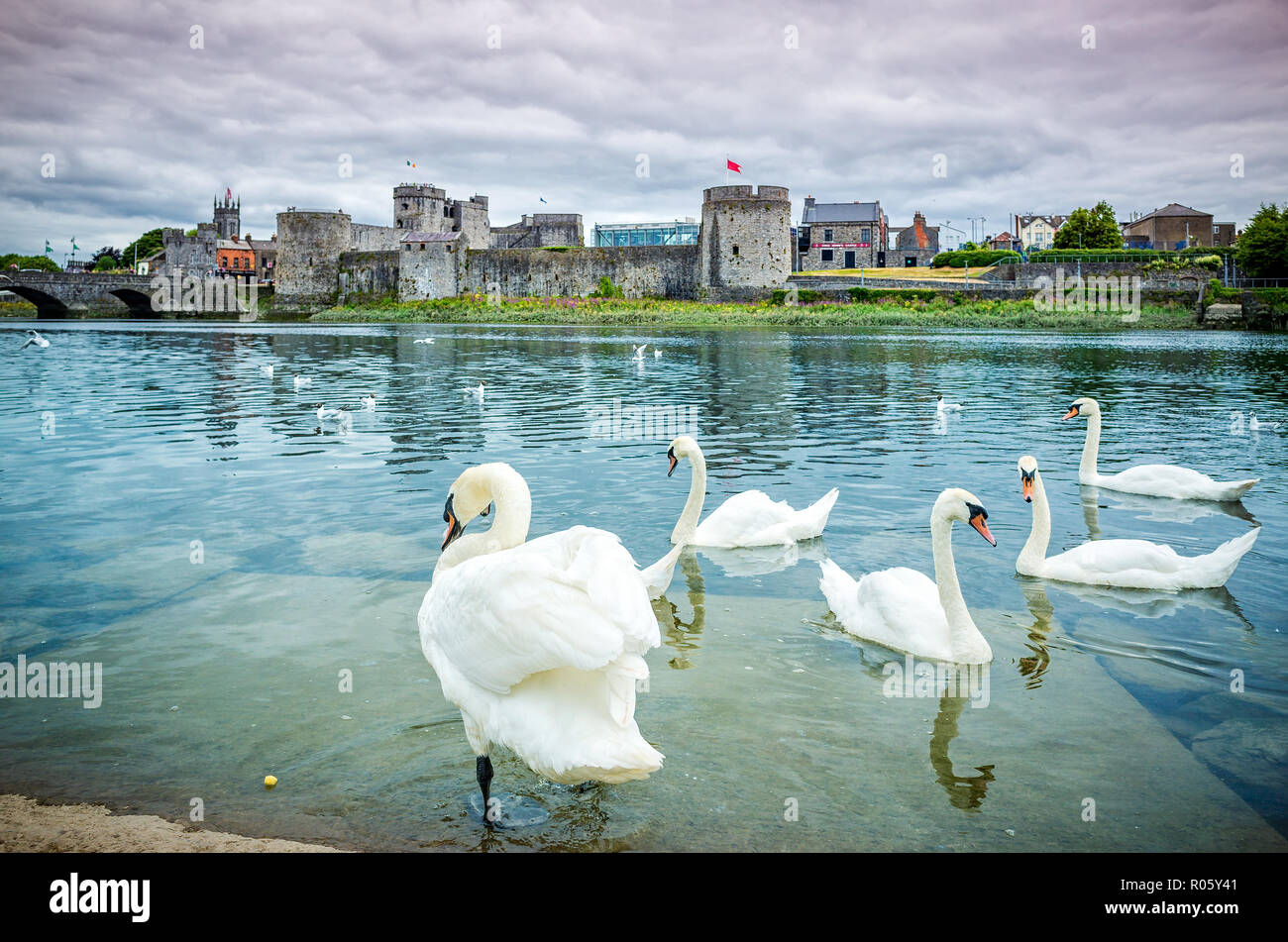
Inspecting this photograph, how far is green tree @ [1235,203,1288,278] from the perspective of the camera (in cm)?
5578

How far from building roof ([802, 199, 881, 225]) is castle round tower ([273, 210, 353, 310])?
140 ft

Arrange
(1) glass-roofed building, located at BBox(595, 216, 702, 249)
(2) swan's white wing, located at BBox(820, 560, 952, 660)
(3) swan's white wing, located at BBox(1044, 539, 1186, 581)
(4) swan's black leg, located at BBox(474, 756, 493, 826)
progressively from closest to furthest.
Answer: (4) swan's black leg, located at BBox(474, 756, 493, 826)
(2) swan's white wing, located at BBox(820, 560, 952, 660)
(3) swan's white wing, located at BBox(1044, 539, 1186, 581)
(1) glass-roofed building, located at BBox(595, 216, 702, 249)

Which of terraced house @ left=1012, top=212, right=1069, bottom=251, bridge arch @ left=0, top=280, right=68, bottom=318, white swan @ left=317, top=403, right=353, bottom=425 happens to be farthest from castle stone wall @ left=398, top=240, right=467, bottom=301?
terraced house @ left=1012, top=212, right=1069, bottom=251

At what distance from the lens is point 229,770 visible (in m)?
4.27

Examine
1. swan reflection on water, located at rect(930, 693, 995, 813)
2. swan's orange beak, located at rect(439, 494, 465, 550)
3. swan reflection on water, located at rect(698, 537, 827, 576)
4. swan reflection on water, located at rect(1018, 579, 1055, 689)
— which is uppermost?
swan's orange beak, located at rect(439, 494, 465, 550)

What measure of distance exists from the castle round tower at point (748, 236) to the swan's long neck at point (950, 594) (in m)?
62.6

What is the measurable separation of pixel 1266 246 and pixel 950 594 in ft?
209

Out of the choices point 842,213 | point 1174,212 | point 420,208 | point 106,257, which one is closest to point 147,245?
point 106,257

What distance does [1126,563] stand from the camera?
7160mm

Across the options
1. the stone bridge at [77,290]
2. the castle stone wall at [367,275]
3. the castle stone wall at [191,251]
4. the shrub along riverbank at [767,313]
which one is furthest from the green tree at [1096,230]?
the castle stone wall at [191,251]

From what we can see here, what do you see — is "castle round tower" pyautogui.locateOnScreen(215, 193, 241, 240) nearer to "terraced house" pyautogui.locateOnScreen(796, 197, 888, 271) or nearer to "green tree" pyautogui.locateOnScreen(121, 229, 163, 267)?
"green tree" pyautogui.locateOnScreen(121, 229, 163, 267)

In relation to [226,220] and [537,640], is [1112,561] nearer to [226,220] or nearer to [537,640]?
[537,640]
